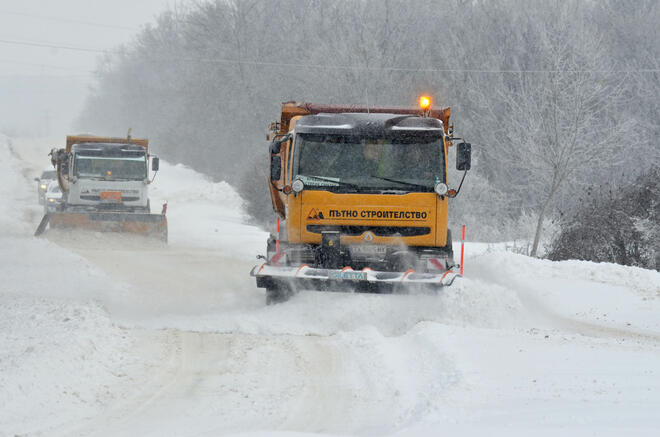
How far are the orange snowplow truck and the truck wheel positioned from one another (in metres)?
0.16

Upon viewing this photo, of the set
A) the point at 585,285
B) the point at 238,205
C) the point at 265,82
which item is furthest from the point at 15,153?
the point at 585,285

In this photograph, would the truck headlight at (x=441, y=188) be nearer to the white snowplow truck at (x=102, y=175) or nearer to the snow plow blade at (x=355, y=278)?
the snow plow blade at (x=355, y=278)

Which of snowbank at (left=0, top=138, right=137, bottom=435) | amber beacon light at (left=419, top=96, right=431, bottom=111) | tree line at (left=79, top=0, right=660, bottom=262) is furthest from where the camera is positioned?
tree line at (left=79, top=0, right=660, bottom=262)

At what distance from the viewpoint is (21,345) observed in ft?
25.5

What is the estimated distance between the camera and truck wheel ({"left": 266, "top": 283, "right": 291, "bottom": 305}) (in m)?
10.7

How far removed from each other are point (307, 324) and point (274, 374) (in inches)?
103

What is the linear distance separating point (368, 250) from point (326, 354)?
8.35 feet

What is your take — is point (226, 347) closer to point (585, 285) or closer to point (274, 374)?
point (274, 374)

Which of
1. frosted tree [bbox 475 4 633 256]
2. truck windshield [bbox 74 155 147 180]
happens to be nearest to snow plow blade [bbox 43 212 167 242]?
truck windshield [bbox 74 155 147 180]

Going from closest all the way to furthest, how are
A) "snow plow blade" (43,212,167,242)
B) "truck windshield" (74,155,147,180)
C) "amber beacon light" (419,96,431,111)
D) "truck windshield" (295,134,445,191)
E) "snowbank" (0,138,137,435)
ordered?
1. "snowbank" (0,138,137,435)
2. "truck windshield" (295,134,445,191)
3. "amber beacon light" (419,96,431,111)
4. "snow plow blade" (43,212,167,242)
5. "truck windshield" (74,155,147,180)

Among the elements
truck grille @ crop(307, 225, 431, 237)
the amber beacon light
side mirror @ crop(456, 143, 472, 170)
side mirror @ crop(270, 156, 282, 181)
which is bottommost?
truck grille @ crop(307, 225, 431, 237)


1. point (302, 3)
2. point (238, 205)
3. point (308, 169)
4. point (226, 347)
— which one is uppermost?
point (302, 3)

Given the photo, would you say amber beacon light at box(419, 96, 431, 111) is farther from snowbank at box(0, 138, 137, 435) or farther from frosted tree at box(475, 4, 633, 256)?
frosted tree at box(475, 4, 633, 256)

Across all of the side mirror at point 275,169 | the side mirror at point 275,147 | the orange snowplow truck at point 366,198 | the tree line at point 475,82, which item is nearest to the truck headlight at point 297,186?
the orange snowplow truck at point 366,198
